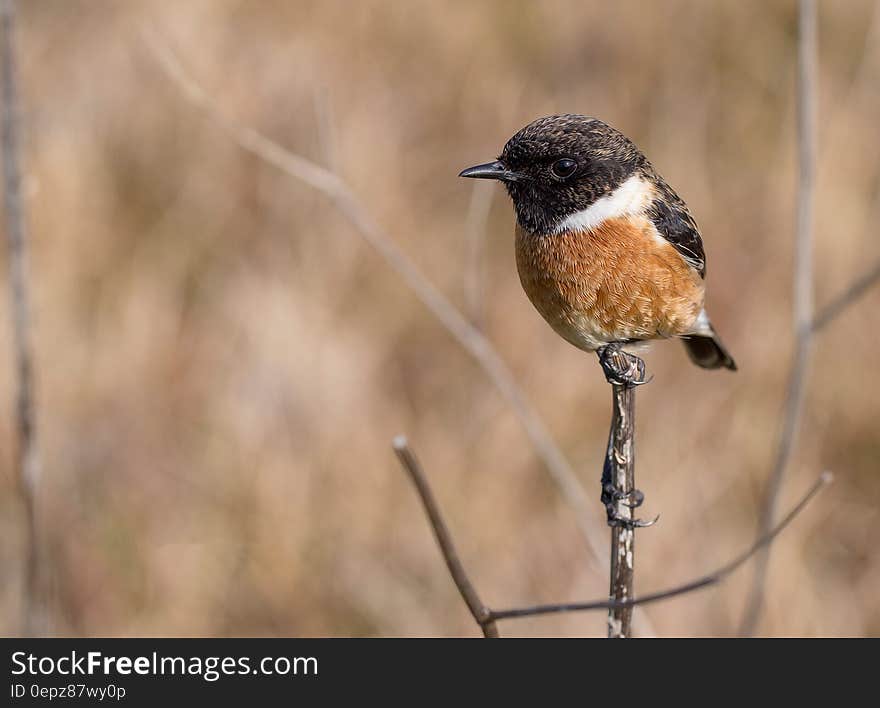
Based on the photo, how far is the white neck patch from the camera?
10.9 ft

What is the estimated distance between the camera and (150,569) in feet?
17.7

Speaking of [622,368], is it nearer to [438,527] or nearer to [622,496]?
[622,496]

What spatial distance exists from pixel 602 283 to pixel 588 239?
0.13 m

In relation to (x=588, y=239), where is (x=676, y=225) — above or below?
above

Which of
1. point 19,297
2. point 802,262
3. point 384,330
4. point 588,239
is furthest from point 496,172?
point 384,330

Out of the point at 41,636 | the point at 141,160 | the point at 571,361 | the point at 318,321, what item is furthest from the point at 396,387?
the point at 41,636

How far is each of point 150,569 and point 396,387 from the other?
1644 millimetres

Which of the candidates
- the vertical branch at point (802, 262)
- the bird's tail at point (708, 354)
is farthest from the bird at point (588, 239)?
the bird's tail at point (708, 354)

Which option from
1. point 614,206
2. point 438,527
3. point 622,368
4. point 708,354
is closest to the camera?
point 438,527

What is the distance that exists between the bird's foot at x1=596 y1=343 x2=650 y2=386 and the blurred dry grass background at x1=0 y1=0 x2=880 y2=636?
183 centimetres

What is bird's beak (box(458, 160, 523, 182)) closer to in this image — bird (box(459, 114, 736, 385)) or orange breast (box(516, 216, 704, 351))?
bird (box(459, 114, 736, 385))

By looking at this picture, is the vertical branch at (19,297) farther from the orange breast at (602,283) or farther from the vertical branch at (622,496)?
the vertical branch at (622,496)

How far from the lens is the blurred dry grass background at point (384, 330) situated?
545cm

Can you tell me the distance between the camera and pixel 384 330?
652cm
